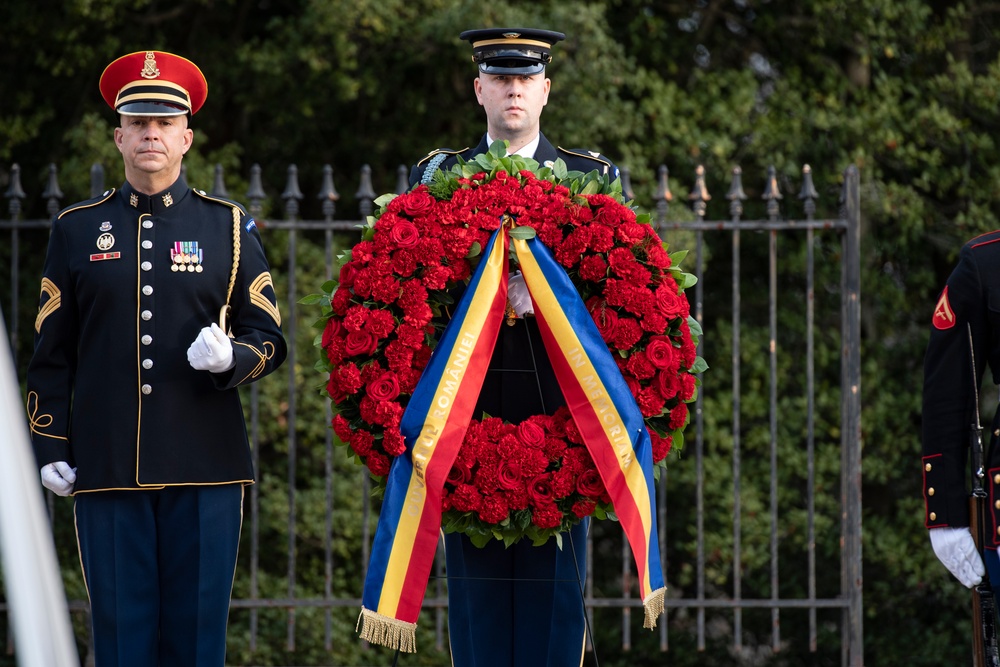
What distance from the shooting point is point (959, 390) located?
3209 millimetres

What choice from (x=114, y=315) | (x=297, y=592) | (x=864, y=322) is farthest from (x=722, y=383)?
(x=114, y=315)

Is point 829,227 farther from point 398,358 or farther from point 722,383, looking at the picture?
point 398,358

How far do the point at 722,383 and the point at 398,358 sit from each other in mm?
4097

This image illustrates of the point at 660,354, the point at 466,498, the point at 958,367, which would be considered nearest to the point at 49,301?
the point at 466,498

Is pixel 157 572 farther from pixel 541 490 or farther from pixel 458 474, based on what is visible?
pixel 541 490

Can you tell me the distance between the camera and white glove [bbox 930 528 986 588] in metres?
3.14

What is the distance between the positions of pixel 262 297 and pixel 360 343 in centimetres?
43

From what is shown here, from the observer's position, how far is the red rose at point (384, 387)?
3.44m

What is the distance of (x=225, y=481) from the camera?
3.56m

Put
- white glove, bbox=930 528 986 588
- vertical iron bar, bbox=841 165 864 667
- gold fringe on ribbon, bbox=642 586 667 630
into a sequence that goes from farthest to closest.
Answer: vertical iron bar, bbox=841 165 864 667, gold fringe on ribbon, bbox=642 586 667 630, white glove, bbox=930 528 986 588

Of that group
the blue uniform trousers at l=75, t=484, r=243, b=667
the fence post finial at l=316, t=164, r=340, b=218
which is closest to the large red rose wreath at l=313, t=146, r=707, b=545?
the blue uniform trousers at l=75, t=484, r=243, b=667

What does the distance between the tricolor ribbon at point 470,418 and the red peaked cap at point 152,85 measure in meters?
0.95

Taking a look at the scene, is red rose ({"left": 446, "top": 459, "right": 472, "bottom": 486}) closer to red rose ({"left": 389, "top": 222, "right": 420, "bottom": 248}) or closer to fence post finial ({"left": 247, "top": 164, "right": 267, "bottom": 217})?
red rose ({"left": 389, "top": 222, "right": 420, "bottom": 248})

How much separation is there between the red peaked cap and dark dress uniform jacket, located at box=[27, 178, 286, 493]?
0.23 meters
